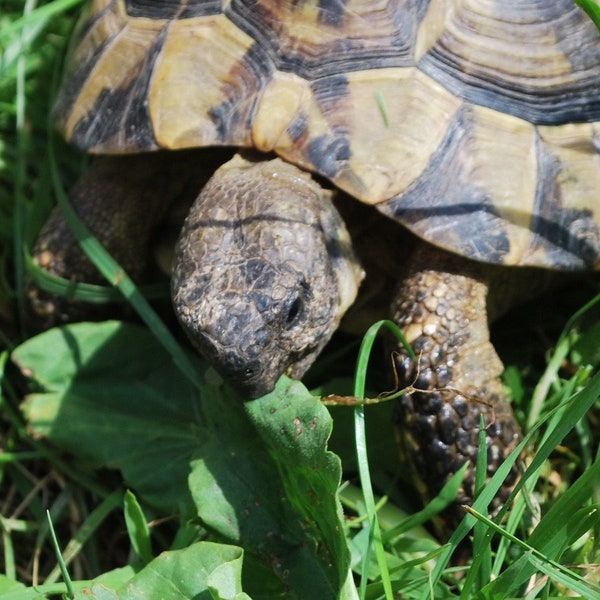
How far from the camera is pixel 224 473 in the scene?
78.9 inches

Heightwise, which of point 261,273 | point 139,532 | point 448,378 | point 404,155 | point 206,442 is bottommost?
point 139,532

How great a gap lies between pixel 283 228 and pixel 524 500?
838mm

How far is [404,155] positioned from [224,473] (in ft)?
2.94

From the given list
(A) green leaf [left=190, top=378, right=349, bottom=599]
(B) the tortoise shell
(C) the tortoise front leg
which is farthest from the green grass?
(B) the tortoise shell

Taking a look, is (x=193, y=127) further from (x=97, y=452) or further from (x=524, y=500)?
(x=524, y=500)

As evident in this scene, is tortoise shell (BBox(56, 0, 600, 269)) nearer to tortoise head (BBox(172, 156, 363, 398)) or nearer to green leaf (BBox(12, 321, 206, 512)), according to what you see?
tortoise head (BBox(172, 156, 363, 398))

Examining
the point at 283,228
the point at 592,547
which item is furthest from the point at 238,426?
the point at 592,547

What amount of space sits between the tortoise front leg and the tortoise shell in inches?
6.5

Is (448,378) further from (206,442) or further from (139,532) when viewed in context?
(139,532)

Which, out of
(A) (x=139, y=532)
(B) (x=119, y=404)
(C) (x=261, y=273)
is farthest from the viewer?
(B) (x=119, y=404)

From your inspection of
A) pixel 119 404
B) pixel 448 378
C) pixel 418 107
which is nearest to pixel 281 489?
pixel 448 378

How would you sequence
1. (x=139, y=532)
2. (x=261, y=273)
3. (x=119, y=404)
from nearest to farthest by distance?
(x=261, y=273)
(x=139, y=532)
(x=119, y=404)

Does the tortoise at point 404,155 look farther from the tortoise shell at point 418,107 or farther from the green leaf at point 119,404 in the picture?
the green leaf at point 119,404

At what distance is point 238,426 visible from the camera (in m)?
2.07
